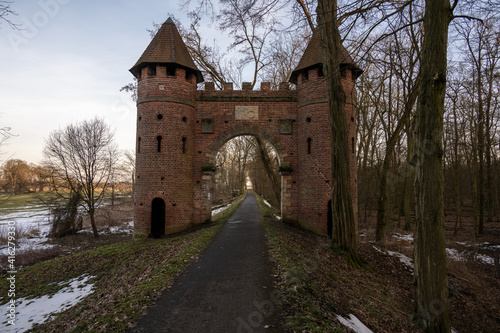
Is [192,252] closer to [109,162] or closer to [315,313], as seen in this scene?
[315,313]

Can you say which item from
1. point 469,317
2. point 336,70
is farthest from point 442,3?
point 469,317

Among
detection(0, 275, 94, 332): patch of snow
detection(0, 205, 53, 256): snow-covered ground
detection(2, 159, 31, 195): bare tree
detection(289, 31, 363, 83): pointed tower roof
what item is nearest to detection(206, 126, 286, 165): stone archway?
detection(289, 31, 363, 83): pointed tower roof

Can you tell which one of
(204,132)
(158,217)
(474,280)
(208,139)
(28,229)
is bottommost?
(28,229)

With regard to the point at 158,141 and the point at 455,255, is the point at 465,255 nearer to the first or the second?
the point at 455,255

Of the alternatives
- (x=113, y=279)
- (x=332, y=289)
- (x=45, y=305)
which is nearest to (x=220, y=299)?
(x=332, y=289)

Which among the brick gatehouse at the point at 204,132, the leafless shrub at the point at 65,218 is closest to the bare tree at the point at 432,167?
the brick gatehouse at the point at 204,132

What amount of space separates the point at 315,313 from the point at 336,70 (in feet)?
20.9

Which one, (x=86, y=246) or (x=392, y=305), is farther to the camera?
(x=86, y=246)

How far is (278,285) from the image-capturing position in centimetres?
558

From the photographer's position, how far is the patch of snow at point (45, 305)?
5727 mm

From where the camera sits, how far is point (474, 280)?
929cm

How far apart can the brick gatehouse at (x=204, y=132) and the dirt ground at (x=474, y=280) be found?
15.6ft

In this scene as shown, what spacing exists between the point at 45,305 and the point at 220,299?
15.8 feet

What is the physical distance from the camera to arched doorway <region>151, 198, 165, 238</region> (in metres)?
12.6
